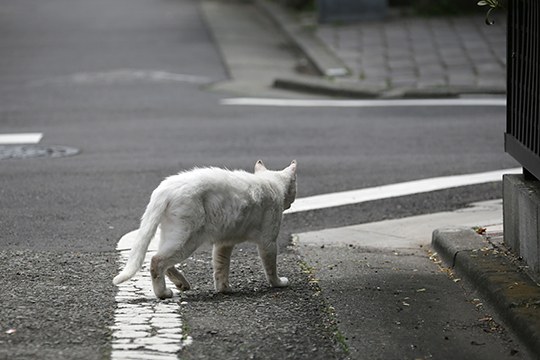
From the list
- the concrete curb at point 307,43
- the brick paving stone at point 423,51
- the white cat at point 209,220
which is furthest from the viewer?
the concrete curb at point 307,43

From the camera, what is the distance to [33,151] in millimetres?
11820

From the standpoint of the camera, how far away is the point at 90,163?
11039 millimetres

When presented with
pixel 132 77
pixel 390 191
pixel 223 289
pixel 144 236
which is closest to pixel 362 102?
pixel 132 77

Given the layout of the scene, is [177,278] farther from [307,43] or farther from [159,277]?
[307,43]

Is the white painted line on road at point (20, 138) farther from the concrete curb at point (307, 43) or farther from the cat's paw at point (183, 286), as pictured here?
the cat's paw at point (183, 286)

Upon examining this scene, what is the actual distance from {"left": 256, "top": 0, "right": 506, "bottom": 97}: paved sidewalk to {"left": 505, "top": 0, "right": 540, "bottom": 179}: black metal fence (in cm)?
803

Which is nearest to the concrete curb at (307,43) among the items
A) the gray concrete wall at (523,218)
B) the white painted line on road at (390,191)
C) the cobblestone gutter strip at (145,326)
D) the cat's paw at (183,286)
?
the white painted line on road at (390,191)

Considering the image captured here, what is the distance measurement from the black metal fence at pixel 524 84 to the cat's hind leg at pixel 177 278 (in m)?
2.06

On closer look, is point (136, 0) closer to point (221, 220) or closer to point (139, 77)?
point (139, 77)

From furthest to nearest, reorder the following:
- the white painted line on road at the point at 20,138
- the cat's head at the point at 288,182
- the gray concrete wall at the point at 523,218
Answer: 1. the white painted line on road at the point at 20,138
2. the cat's head at the point at 288,182
3. the gray concrete wall at the point at 523,218

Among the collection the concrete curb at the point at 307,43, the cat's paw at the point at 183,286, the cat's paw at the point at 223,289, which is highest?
the cat's paw at the point at 183,286

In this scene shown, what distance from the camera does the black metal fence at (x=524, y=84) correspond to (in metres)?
6.56

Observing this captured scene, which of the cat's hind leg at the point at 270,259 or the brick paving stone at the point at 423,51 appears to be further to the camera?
the brick paving stone at the point at 423,51

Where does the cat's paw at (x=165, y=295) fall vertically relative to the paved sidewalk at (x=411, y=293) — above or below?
above
